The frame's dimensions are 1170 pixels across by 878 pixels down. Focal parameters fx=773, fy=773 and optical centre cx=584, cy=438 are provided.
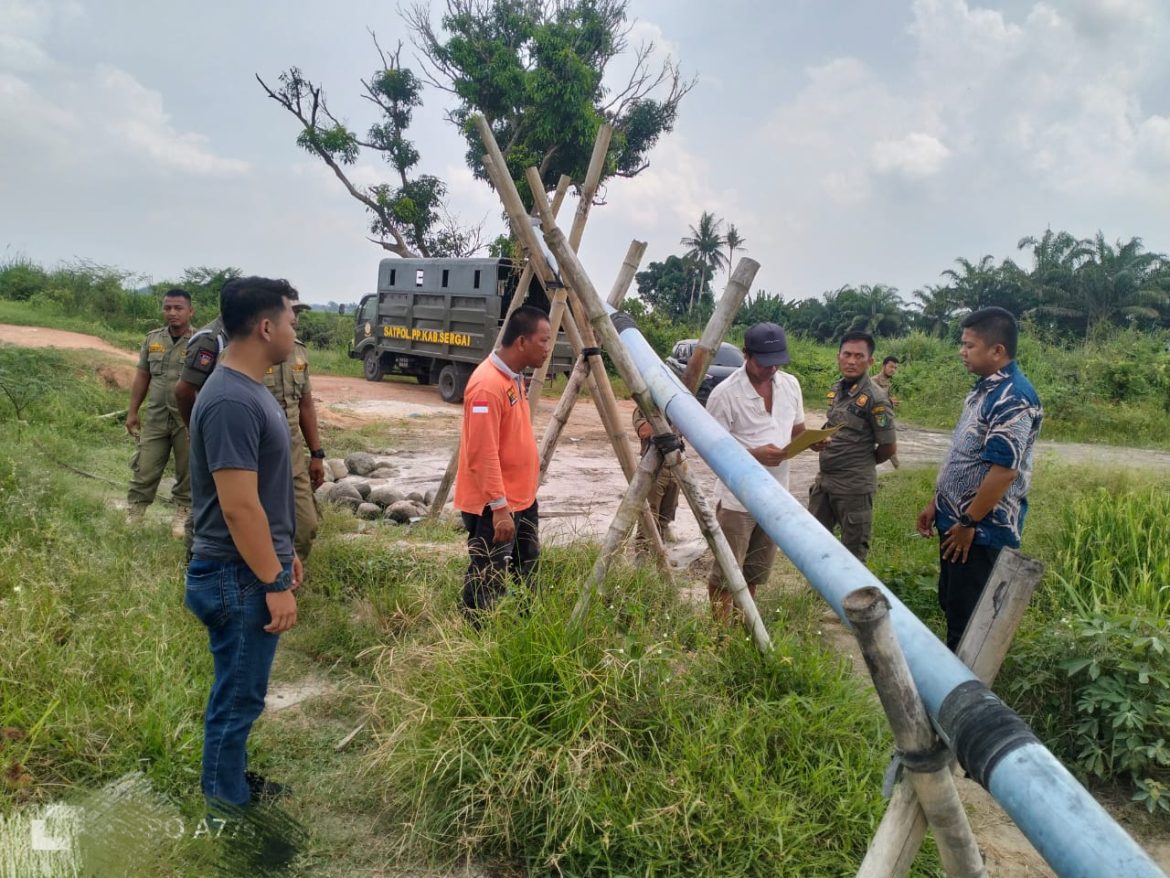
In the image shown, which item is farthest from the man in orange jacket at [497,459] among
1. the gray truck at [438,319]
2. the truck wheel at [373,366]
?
the truck wheel at [373,366]

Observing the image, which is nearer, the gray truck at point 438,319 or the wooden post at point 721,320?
the wooden post at point 721,320

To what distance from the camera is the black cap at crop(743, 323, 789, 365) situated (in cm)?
362

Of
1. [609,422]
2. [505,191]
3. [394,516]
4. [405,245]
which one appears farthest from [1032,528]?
[405,245]

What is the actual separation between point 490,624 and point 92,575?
2297 mm

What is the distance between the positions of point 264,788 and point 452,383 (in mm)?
12955

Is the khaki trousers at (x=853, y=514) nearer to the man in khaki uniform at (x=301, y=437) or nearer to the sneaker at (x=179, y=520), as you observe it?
the man in khaki uniform at (x=301, y=437)

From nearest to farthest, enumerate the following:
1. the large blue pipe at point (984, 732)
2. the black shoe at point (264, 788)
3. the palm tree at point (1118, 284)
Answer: the large blue pipe at point (984, 732), the black shoe at point (264, 788), the palm tree at point (1118, 284)

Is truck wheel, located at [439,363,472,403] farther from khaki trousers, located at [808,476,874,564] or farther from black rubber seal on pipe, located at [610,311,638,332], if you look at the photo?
→ black rubber seal on pipe, located at [610,311,638,332]

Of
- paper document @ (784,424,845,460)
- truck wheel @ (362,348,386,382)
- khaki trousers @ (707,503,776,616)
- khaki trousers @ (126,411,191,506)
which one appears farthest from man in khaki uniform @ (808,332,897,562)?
truck wheel @ (362,348,386,382)

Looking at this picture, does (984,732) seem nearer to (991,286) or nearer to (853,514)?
(853,514)

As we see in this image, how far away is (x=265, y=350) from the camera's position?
231 centimetres

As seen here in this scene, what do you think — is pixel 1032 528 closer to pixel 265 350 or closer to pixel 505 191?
pixel 505 191

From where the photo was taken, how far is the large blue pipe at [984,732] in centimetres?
113

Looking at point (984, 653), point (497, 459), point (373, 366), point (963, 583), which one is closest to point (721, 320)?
point (497, 459)
